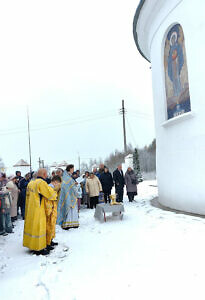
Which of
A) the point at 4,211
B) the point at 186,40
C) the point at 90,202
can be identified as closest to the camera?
the point at 4,211

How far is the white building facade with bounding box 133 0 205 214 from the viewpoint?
7.30m

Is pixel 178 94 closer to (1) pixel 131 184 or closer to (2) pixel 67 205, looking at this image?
(1) pixel 131 184

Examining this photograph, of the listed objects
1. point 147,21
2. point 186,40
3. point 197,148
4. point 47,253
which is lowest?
point 47,253

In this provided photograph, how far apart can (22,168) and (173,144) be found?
16317mm

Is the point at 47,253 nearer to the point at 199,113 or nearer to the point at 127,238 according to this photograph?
the point at 127,238

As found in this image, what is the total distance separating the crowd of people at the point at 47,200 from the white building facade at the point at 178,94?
2.50 m

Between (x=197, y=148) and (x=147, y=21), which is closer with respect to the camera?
(x=197, y=148)

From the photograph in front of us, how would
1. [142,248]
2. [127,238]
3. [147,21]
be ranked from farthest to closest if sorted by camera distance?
[147,21], [127,238], [142,248]

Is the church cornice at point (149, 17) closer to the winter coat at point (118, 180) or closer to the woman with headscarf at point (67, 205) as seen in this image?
the winter coat at point (118, 180)

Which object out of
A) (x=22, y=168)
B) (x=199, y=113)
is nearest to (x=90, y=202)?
(x=199, y=113)

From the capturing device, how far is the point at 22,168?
21938mm

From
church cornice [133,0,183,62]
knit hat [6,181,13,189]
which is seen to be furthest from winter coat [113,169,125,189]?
church cornice [133,0,183,62]

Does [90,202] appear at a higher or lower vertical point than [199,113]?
lower

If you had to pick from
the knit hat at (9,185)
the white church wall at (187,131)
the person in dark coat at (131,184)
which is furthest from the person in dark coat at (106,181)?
the knit hat at (9,185)
